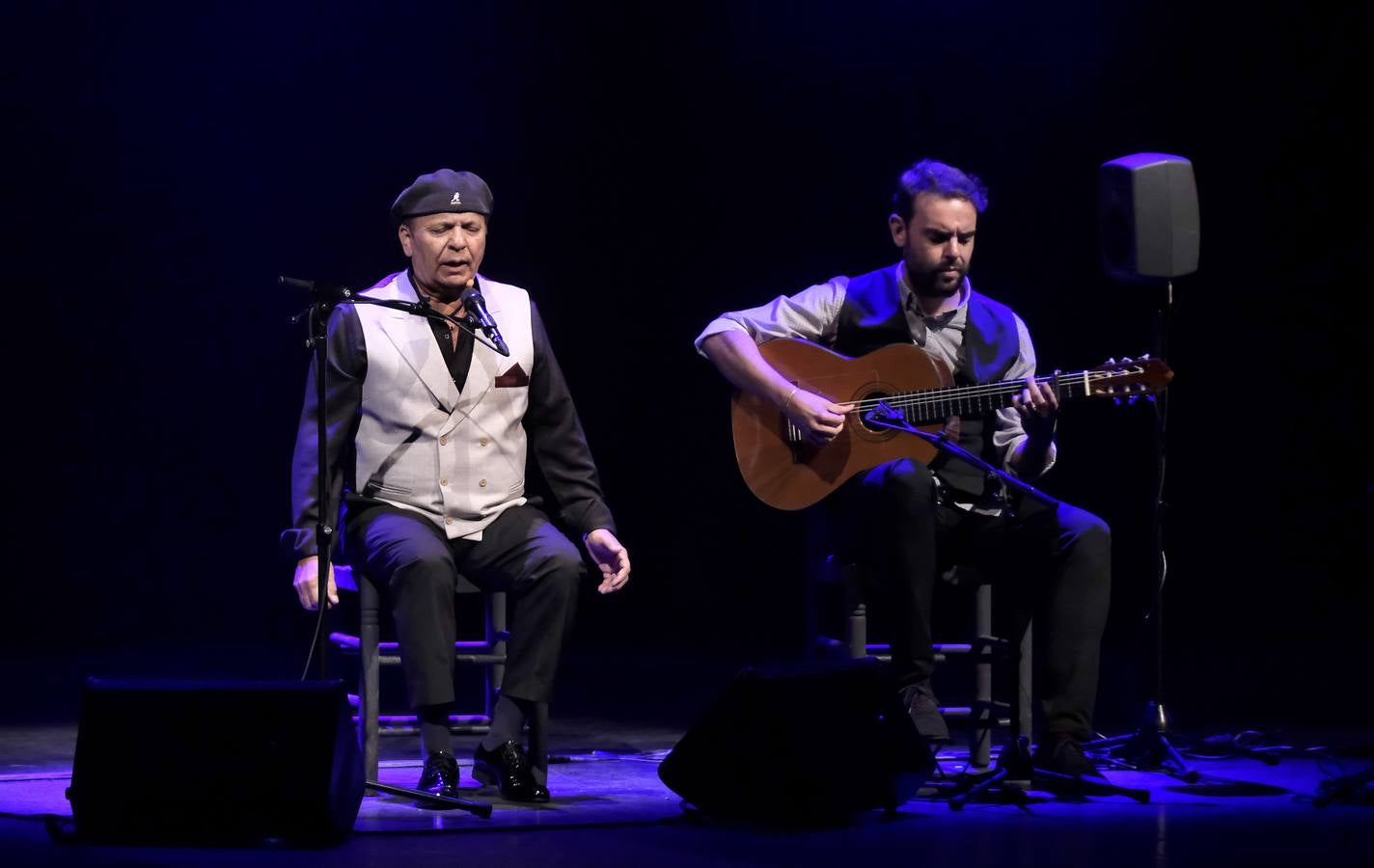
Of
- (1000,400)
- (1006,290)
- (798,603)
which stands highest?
(1006,290)

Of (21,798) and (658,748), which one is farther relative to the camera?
(658,748)

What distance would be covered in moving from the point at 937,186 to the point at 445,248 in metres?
1.17

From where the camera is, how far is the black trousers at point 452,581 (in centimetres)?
358

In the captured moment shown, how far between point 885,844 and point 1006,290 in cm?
324

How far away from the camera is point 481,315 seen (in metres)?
3.53

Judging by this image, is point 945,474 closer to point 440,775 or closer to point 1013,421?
point 1013,421

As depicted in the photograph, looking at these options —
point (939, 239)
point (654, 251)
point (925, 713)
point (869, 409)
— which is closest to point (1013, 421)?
point (869, 409)

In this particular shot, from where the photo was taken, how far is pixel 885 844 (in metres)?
3.06

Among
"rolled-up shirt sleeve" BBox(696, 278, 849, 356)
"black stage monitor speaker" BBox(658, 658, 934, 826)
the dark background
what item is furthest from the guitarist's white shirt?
the dark background

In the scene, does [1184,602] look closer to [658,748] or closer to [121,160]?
[658,748]

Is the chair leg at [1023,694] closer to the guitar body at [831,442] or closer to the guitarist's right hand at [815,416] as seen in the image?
the guitar body at [831,442]

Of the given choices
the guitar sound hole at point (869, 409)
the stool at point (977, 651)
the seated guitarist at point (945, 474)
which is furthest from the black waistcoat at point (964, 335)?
the stool at point (977, 651)

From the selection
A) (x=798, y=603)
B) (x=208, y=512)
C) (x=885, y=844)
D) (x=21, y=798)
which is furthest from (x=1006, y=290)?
(x=21, y=798)

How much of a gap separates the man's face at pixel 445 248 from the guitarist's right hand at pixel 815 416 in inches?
31.7
